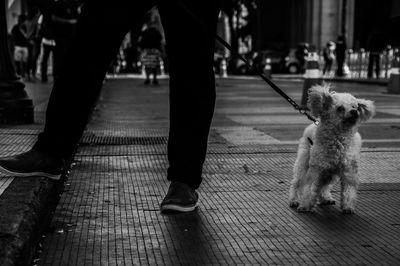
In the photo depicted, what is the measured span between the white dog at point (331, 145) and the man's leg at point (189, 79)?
621 millimetres

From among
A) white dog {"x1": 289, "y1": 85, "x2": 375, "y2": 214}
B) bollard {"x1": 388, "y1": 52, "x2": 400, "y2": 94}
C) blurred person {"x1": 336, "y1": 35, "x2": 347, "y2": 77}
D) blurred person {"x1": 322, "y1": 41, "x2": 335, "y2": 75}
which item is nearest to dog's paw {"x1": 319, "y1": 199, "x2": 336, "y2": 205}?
white dog {"x1": 289, "y1": 85, "x2": 375, "y2": 214}

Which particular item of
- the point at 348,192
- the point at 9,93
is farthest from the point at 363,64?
the point at 348,192

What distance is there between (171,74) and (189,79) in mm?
105

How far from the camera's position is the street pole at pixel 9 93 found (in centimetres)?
867

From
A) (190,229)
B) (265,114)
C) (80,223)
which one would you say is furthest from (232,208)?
(265,114)

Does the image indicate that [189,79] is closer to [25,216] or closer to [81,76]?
[81,76]

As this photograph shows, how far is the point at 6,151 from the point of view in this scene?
6027 millimetres

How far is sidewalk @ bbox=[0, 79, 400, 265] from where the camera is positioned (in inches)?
145

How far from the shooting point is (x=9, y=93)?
346 inches

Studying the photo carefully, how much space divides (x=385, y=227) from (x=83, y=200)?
65.0 inches

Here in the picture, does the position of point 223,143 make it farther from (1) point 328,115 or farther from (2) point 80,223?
(2) point 80,223

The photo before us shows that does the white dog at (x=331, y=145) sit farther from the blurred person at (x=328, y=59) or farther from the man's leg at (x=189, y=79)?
the blurred person at (x=328, y=59)

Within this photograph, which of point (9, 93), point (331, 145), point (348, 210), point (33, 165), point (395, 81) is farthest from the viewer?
point (395, 81)

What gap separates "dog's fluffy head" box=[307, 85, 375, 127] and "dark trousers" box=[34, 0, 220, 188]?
636 mm
